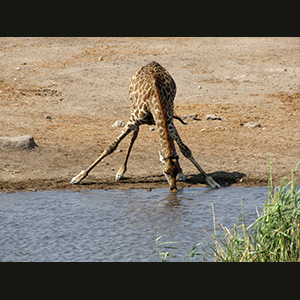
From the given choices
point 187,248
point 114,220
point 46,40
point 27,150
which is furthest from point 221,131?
point 46,40

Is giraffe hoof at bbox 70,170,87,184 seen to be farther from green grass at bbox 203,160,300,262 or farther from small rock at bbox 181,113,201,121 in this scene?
green grass at bbox 203,160,300,262

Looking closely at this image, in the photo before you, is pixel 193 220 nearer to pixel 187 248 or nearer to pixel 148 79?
pixel 187 248

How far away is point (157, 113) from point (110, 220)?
234 centimetres

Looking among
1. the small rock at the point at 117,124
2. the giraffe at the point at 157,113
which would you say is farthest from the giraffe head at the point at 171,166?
the small rock at the point at 117,124

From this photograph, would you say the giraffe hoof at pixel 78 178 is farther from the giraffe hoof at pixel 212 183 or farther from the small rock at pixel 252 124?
the small rock at pixel 252 124

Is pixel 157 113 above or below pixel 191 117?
above

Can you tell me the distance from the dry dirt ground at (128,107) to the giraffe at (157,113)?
0.47 m

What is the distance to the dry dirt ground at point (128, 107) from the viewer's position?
37.6 feet

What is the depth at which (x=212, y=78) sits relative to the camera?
17531 millimetres

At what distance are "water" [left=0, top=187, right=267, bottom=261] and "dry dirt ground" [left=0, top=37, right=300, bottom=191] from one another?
711mm

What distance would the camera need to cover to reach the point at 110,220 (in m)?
8.90

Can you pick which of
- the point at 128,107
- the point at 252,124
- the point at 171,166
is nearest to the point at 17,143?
the point at 171,166

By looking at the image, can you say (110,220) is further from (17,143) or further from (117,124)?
(117,124)

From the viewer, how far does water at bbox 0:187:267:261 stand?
758 centimetres
